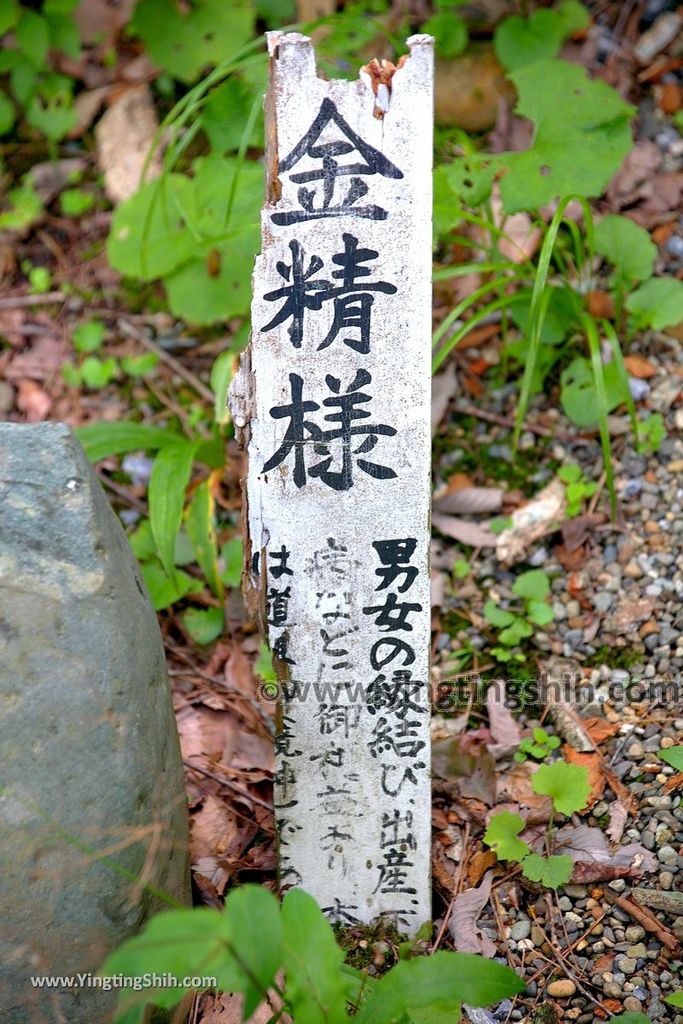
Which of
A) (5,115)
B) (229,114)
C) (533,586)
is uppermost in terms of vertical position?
(5,115)

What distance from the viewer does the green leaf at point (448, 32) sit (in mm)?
3521

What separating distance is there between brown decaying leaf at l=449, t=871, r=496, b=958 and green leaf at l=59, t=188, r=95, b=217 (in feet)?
9.53

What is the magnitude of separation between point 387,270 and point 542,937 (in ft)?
4.79

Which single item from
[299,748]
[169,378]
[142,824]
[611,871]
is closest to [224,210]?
[169,378]

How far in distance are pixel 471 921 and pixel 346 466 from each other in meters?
1.06

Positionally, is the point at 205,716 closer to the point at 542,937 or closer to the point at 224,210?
the point at 542,937

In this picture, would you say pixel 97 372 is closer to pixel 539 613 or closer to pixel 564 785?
pixel 539 613

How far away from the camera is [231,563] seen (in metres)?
3.00

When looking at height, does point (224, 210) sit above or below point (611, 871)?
above

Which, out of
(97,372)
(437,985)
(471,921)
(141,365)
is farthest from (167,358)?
(437,985)

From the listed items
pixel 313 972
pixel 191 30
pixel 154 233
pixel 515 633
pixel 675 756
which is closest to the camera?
pixel 313 972

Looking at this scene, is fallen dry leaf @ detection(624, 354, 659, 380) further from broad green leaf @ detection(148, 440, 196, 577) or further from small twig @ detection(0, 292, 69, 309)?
small twig @ detection(0, 292, 69, 309)

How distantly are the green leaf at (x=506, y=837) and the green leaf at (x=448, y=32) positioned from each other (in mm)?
2617

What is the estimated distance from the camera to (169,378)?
3.51 metres
